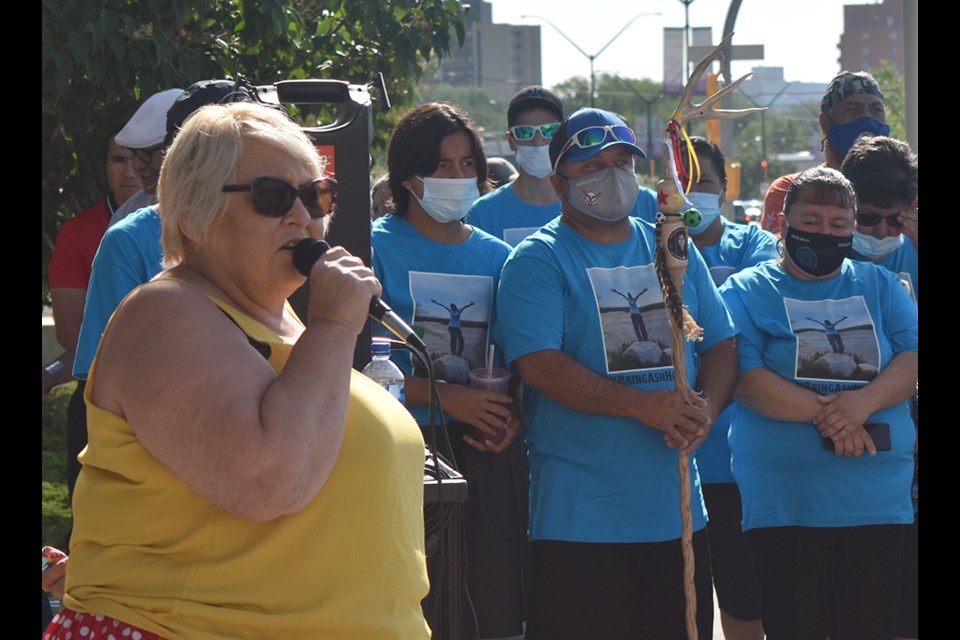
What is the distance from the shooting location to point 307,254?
234 cm

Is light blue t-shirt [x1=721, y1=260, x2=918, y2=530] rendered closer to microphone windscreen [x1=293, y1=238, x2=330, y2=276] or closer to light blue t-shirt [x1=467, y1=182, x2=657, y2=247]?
light blue t-shirt [x1=467, y1=182, x2=657, y2=247]

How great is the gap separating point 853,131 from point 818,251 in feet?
5.23

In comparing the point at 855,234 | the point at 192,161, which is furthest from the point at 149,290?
the point at 855,234

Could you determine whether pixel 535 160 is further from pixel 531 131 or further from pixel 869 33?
pixel 869 33

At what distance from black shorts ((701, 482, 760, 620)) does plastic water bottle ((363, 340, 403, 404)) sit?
5.26ft

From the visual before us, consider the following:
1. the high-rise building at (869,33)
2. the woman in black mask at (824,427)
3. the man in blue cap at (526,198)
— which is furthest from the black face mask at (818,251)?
the high-rise building at (869,33)

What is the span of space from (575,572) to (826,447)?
99 centimetres

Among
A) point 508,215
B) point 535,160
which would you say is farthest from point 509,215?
point 535,160

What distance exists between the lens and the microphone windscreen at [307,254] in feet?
7.65

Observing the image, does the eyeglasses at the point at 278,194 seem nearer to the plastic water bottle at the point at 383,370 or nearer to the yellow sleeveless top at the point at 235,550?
the yellow sleeveless top at the point at 235,550

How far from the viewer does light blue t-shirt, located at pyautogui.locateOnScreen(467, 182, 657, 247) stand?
5.37 metres

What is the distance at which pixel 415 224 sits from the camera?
449cm

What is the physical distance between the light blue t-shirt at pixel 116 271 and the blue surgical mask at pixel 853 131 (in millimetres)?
3342
